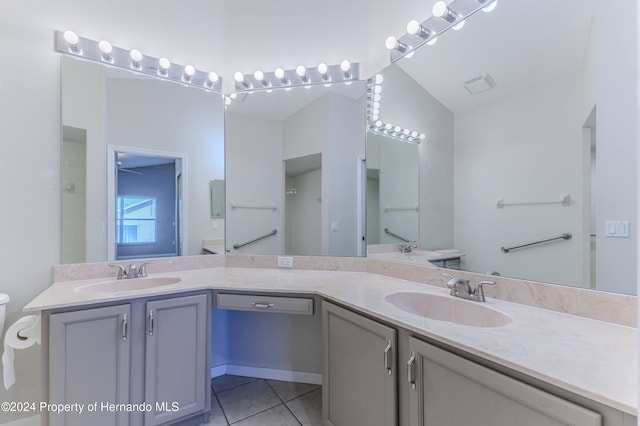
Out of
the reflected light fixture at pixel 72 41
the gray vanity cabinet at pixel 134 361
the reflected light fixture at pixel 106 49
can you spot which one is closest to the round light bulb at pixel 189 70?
the reflected light fixture at pixel 106 49

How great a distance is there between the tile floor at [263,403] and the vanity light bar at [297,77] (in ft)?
7.83

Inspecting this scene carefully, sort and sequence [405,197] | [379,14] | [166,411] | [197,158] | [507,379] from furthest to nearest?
1. [197,158]
2. [379,14]
3. [405,197]
4. [166,411]
5. [507,379]

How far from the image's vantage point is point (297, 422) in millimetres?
1803

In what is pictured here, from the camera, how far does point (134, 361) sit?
1.55 metres

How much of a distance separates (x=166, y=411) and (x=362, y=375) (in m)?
1.15

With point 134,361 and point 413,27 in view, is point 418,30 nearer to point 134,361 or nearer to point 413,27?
point 413,27

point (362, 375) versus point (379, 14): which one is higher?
point (379, 14)

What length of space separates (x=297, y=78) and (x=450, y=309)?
1.99 metres

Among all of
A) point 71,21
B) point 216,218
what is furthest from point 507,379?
point 71,21

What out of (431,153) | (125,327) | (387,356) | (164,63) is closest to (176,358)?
(125,327)

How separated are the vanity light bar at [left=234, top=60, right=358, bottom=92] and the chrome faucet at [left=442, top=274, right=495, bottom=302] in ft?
5.46

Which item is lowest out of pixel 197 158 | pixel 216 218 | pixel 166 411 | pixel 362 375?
pixel 166 411

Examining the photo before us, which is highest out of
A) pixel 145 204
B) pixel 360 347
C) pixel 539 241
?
pixel 145 204

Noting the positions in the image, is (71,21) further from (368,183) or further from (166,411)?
(166,411)
